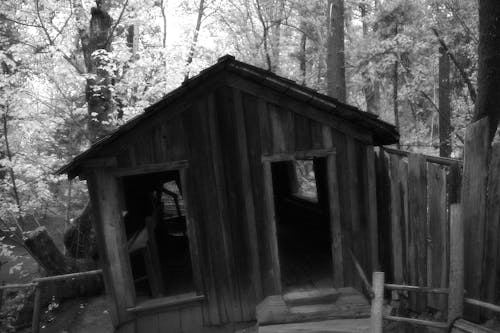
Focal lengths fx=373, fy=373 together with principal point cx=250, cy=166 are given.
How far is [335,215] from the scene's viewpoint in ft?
19.5

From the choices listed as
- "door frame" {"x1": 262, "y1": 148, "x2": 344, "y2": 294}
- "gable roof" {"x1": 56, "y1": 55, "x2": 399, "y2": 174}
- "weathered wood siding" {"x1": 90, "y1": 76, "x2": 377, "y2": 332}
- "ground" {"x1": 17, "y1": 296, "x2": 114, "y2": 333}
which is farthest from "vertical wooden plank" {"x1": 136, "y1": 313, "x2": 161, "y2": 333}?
"ground" {"x1": 17, "y1": 296, "x2": 114, "y2": 333}

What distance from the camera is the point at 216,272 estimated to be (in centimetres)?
612

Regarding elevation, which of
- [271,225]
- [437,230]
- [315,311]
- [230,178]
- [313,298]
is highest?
[230,178]

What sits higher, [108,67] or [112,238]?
[108,67]

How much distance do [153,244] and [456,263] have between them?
478 centimetres

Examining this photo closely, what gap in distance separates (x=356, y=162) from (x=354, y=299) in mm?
2158

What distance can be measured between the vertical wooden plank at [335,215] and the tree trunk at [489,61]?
9.26 ft

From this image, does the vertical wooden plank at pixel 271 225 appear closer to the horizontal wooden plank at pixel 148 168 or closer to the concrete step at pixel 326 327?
the concrete step at pixel 326 327

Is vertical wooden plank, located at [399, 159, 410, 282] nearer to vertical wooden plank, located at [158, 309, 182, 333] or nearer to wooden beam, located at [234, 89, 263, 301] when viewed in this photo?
wooden beam, located at [234, 89, 263, 301]

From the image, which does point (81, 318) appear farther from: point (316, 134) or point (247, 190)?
point (316, 134)

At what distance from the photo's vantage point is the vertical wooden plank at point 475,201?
3855 millimetres

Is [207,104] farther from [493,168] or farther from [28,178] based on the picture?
[28,178]

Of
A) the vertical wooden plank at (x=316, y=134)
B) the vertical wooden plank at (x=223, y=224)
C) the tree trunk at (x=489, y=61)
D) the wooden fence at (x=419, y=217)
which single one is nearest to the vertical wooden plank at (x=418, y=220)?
the wooden fence at (x=419, y=217)

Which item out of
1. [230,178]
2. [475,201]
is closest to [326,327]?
[230,178]
